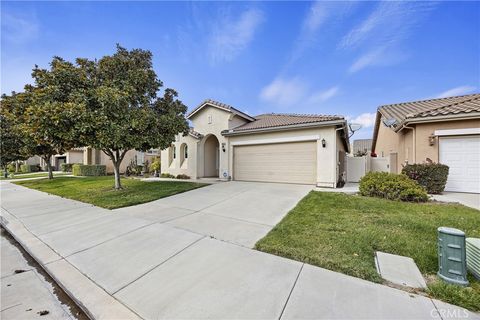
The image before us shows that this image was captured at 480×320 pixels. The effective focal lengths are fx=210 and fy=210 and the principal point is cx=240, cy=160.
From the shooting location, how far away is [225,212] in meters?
6.51

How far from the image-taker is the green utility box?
284 cm

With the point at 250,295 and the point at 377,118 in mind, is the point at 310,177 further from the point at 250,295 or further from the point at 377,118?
the point at 377,118

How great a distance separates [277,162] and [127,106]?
26.8 ft

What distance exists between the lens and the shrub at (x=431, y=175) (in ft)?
28.1

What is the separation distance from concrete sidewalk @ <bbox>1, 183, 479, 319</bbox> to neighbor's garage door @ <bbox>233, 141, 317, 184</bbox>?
817cm

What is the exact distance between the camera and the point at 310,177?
11.4 m

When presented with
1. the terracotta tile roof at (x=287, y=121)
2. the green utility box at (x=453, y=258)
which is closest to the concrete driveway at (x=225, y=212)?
the green utility box at (x=453, y=258)

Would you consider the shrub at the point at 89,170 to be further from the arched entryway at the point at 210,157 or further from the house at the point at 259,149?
the arched entryway at the point at 210,157

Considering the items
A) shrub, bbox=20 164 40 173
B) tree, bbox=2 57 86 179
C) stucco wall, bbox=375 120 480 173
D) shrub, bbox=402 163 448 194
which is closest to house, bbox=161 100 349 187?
stucco wall, bbox=375 120 480 173

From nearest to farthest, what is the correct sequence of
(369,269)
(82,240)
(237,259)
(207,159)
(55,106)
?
(369,269)
(237,259)
(82,240)
(55,106)
(207,159)

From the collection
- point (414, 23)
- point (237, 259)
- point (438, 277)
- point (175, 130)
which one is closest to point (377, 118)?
point (414, 23)

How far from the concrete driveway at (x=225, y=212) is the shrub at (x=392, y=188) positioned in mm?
2543

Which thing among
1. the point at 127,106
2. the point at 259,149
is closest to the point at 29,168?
the point at 127,106

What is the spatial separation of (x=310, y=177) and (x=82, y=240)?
9972 millimetres
